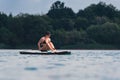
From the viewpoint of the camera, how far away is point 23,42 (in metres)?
123

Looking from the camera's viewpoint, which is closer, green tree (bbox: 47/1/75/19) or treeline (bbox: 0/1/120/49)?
treeline (bbox: 0/1/120/49)

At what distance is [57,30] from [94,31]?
10.3 meters

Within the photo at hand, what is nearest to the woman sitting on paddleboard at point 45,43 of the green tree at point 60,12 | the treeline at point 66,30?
the treeline at point 66,30

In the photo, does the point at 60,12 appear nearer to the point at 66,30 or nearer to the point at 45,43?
the point at 66,30

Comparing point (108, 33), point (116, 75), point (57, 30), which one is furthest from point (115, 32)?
point (116, 75)

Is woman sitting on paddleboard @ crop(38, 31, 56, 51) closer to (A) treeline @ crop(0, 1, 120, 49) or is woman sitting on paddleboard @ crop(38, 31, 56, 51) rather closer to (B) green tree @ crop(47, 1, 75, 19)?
(A) treeline @ crop(0, 1, 120, 49)

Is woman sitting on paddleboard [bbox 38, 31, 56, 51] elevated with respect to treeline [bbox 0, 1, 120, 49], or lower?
lower

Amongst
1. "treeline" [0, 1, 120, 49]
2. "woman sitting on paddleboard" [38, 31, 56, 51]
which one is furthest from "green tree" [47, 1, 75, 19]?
"woman sitting on paddleboard" [38, 31, 56, 51]

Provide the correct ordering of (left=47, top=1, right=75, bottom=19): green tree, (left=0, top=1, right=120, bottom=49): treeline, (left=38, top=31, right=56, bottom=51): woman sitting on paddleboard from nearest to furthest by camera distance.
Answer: (left=38, top=31, right=56, bottom=51): woman sitting on paddleboard, (left=0, top=1, right=120, bottom=49): treeline, (left=47, top=1, right=75, bottom=19): green tree

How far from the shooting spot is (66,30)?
132000 mm

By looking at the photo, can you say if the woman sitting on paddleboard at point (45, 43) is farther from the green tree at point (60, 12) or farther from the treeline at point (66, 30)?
the green tree at point (60, 12)

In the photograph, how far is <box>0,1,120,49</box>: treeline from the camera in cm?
11500

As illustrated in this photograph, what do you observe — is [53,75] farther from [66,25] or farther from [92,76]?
[66,25]

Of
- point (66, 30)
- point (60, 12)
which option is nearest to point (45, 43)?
point (66, 30)
